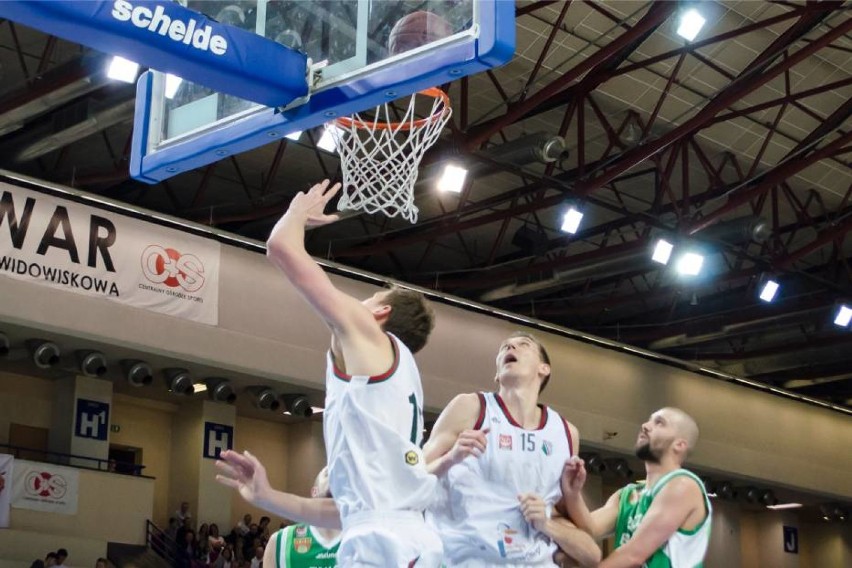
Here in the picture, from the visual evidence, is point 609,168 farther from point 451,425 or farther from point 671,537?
point 451,425

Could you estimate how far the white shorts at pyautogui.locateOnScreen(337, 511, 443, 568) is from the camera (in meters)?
4.75

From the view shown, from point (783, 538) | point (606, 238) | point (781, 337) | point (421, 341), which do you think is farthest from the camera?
point (783, 538)

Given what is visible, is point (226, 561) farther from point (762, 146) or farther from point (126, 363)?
point (762, 146)

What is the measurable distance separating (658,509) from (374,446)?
239cm

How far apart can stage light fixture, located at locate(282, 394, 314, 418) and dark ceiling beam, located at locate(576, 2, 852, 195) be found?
7.37 meters

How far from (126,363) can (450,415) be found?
15793mm

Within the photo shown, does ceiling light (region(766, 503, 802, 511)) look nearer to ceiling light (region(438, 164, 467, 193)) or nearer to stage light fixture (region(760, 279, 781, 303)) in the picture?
stage light fixture (region(760, 279, 781, 303))

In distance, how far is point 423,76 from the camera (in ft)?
20.2

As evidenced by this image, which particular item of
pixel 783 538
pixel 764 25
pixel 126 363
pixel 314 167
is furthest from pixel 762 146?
pixel 783 538

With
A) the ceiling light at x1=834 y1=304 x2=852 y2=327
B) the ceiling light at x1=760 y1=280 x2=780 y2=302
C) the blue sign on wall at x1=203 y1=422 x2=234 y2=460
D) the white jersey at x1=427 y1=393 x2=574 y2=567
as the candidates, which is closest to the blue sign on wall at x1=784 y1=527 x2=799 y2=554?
the ceiling light at x1=834 y1=304 x2=852 y2=327

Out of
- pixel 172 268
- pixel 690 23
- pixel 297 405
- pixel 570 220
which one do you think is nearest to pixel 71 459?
pixel 297 405

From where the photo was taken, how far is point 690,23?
15.3m

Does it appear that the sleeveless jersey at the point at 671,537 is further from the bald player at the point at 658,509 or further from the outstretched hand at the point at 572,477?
the outstretched hand at the point at 572,477

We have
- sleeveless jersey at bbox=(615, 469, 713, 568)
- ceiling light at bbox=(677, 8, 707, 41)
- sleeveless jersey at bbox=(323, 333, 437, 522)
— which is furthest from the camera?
ceiling light at bbox=(677, 8, 707, 41)
